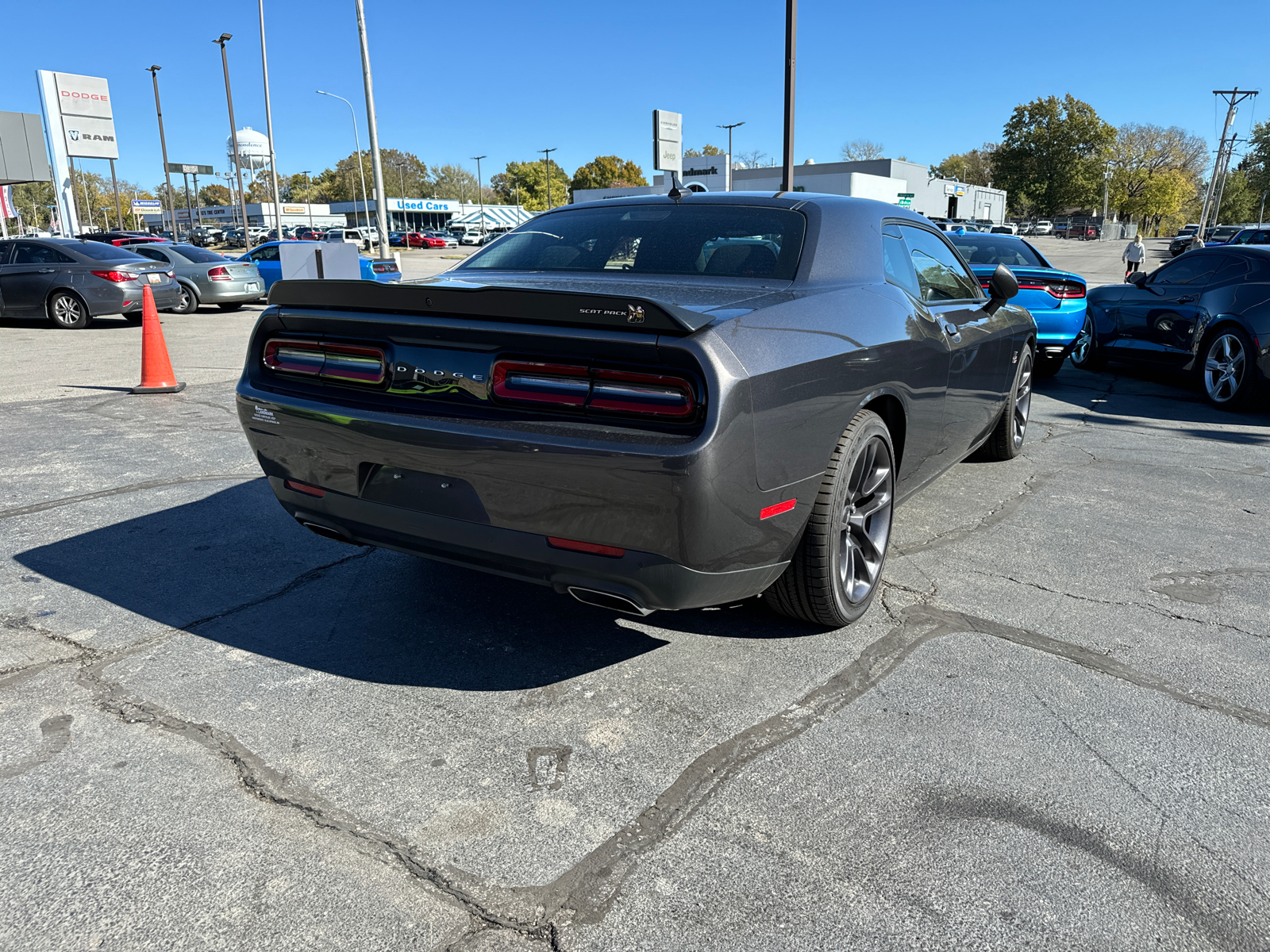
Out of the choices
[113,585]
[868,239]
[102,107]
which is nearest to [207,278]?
[113,585]

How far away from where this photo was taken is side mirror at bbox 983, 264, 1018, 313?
14.6ft

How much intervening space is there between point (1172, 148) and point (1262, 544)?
118151 mm

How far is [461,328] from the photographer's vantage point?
262 cm

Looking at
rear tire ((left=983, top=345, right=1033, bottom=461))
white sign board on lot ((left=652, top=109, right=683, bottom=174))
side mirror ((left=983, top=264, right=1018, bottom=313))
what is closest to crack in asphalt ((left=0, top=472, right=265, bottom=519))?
side mirror ((left=983, top=264, right=1018, bottom=313))

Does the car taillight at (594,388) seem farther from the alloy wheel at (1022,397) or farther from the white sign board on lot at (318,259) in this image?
the white sign board on lot at (318,259)

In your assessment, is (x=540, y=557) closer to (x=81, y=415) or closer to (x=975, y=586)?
(x=975, y=586)

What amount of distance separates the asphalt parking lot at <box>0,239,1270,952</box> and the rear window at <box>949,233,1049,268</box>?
641 cm

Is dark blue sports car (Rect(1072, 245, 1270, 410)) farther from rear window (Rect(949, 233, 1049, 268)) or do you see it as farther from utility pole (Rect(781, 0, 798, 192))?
utility pole (Rect(781, 0, 798, 192))

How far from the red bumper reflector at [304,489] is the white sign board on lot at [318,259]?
7.35 metres

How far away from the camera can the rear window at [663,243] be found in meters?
3.30

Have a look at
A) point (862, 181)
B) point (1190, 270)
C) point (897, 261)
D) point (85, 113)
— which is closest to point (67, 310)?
point (897, 261)

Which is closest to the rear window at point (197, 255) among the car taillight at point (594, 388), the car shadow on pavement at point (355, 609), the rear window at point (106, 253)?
the rear window at point (106, 253)

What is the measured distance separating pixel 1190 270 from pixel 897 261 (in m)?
6.55

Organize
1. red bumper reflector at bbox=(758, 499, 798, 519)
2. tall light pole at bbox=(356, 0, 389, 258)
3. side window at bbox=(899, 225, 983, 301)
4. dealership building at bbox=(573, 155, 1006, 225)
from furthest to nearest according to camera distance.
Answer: dealership building at bbox=(573, 155, 1006, 225)
tall light pole at bbox=(356, 0, 389, 258)
side window at bbox=(899, 225, 983, 301)
red bumper reflector at bbox=(758, 499, 798, 519)
